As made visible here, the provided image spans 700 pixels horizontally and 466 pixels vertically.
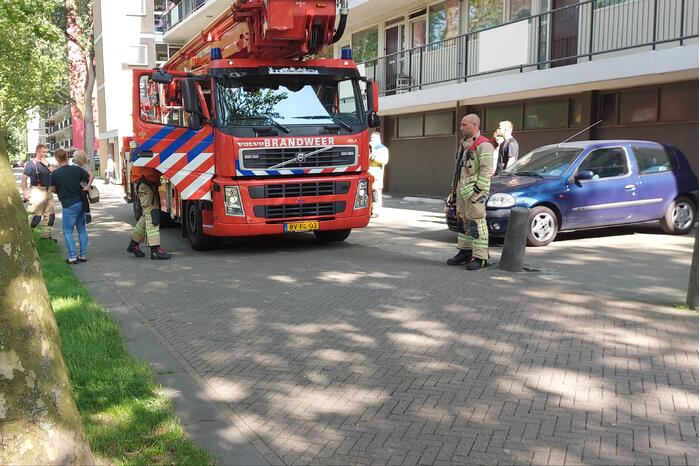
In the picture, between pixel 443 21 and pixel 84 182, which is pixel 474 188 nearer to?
pixel 84 182

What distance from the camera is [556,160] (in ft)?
36.6

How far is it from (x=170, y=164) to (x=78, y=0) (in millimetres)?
35261

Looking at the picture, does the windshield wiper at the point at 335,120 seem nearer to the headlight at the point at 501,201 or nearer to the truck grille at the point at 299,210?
the truck grille at the point at 299,210

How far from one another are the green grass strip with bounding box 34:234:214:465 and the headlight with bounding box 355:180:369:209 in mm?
4710

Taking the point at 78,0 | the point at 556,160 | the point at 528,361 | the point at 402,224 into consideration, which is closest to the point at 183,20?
the point at 78,0

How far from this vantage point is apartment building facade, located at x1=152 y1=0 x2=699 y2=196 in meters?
13.7

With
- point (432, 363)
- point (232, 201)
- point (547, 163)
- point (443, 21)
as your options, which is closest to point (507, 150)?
point (547, 163)

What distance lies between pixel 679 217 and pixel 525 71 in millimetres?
6764

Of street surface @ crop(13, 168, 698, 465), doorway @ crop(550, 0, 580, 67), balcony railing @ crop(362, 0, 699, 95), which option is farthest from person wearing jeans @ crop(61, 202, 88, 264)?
doorway @ crop(550, 0, 580, 67)

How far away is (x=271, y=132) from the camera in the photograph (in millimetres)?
9664

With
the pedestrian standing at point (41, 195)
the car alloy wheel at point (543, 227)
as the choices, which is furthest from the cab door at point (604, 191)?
the pedestrian standing at point (41, 195)

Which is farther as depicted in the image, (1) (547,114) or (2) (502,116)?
(2) (502,116)

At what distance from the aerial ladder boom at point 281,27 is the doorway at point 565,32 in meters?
8.08

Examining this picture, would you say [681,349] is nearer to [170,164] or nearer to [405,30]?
[170,164]
